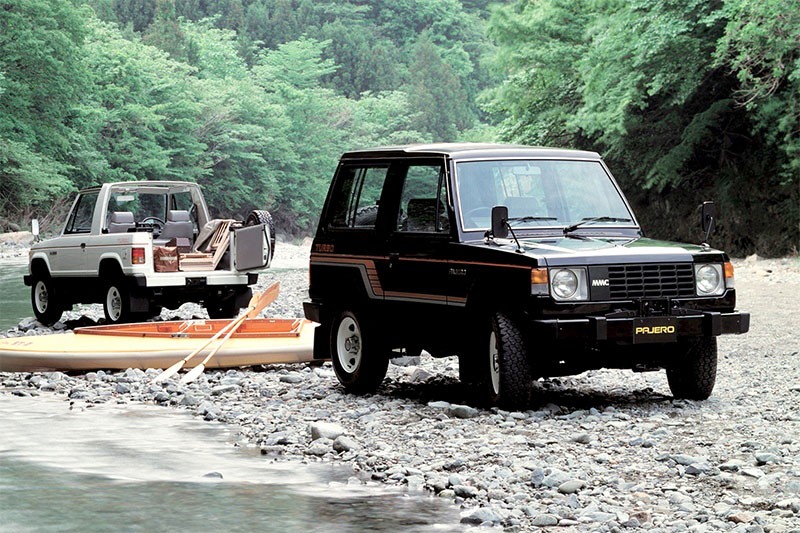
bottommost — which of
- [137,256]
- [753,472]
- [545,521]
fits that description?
[545,521]

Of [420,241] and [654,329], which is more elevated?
[420,241]

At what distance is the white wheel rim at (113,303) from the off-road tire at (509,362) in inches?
376

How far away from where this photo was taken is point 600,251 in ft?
35.1

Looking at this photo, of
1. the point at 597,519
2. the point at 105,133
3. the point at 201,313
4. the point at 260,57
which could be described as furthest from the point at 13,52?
the point at 597,519

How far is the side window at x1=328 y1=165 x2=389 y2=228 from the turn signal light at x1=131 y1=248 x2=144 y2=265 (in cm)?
664

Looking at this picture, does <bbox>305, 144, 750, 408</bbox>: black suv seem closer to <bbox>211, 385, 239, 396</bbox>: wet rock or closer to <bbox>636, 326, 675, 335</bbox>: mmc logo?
<bbox>636, 326, 675, 335</bbox>: mmc logo

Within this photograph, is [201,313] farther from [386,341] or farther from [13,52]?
[13,52]

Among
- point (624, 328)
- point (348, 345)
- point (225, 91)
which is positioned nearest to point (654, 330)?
point (624, 328)

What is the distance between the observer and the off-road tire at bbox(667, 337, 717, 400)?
11.3 meters

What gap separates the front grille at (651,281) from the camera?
418 inches

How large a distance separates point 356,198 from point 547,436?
11.0ft

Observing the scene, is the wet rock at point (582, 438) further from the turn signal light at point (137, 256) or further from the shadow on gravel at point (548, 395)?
the turn signal light at point (137, 256)

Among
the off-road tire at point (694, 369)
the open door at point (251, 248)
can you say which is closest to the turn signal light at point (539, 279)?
the off-road tire at point (694, 369)

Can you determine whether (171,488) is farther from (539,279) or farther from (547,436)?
(539,279)
